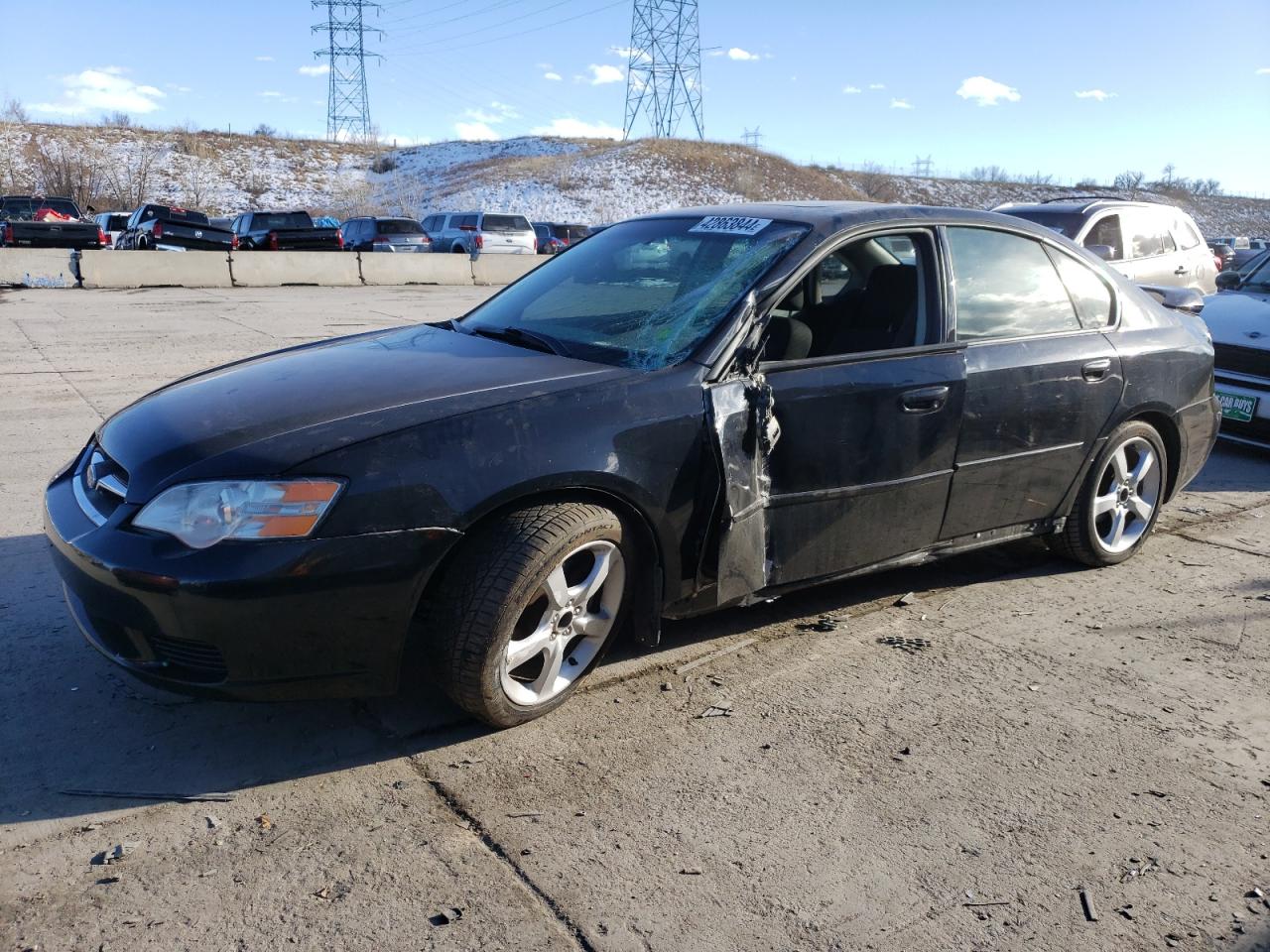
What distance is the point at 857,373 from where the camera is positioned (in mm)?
3740

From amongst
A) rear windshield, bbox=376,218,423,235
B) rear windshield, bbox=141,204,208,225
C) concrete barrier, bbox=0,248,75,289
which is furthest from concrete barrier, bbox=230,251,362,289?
rear windshield, bbox=376,218,423,235

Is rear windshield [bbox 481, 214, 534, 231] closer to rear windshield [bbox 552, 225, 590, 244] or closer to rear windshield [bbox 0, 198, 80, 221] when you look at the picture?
rear windshield [bbox 552, 225, 590, 244]

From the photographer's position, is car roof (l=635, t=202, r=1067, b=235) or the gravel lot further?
car roof (l=635, t=202, r=1067, b=235)

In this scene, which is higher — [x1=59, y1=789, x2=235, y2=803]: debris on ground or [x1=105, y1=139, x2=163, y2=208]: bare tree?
[x1=105, y1=139, x2=163, y2=208]: bare tree

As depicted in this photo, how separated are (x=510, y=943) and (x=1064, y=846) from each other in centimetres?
151

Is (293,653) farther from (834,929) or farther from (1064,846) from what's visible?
(1064,846)

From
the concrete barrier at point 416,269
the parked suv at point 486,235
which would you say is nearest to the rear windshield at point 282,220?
the parked suv at point 486,235

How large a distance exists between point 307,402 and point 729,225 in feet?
5.98

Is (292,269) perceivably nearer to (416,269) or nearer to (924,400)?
(416,269)

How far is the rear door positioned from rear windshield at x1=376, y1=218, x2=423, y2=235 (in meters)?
24.3

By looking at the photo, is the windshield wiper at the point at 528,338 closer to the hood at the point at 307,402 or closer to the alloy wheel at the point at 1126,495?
the hood at the point at 307,402

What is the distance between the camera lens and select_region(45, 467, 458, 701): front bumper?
2695 mm

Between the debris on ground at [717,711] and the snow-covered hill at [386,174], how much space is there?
50.3m

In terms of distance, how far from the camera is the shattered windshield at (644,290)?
3.59 metres
